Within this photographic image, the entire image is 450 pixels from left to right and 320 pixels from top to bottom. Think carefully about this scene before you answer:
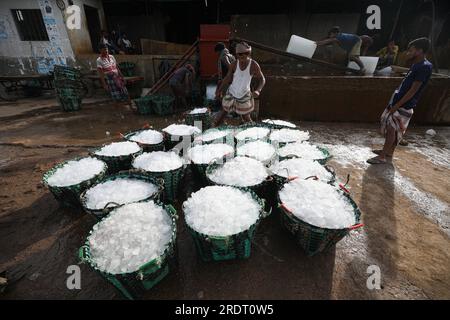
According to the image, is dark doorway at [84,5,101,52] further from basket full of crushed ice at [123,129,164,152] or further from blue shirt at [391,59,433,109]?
blue shirt at [391,59,433,109]

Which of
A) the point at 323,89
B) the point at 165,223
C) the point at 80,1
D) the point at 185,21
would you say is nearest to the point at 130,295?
the point at 165,223

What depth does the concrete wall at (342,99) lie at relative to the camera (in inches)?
256

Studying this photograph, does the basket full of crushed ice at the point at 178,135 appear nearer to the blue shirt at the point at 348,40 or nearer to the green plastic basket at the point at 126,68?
the blue shirt at the point at 348,40

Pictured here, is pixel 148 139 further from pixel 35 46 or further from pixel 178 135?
pixel 35 46

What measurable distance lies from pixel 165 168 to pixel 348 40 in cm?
941

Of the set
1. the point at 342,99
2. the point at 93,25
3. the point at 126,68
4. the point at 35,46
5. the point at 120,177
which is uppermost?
the point at 93,25

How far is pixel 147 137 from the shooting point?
4336 millimetres

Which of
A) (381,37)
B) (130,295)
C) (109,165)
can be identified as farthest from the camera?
(381,37)

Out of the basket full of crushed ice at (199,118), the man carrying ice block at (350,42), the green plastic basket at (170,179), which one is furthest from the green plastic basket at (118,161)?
the man carrying ice block at (350,42)

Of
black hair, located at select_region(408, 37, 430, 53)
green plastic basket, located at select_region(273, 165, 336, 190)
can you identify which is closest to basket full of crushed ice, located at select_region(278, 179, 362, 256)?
green plastic basket, located at select_region(273, 165, 336, 190)

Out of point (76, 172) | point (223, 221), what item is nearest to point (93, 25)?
point (76, 172)

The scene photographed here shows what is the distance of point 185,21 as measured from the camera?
14328mm

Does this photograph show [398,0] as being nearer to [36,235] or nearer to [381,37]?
[381,37]
